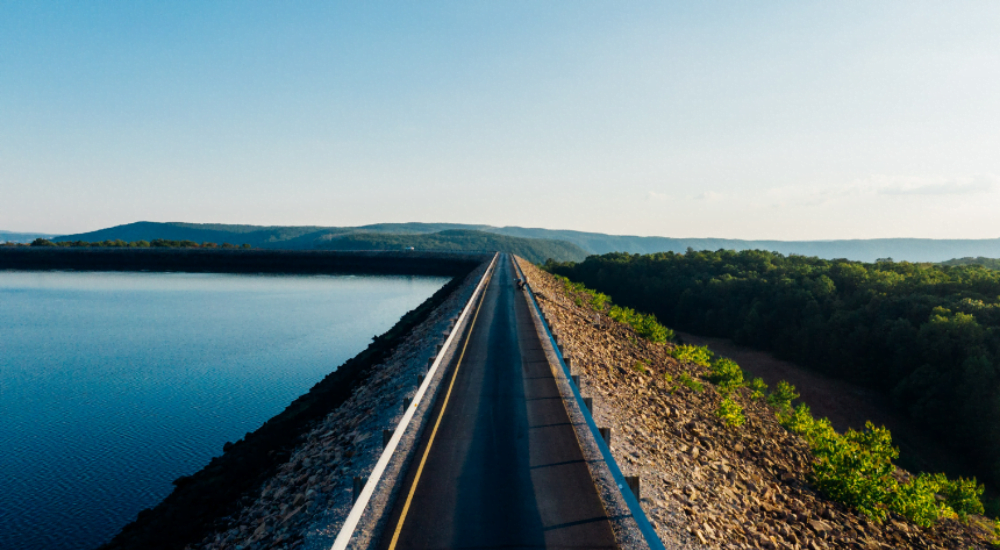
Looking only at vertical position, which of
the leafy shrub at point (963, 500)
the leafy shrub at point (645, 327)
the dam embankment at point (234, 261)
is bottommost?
the leafy shrub at point (963, 500)

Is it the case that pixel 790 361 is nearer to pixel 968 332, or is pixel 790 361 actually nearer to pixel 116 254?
pixel 968 332

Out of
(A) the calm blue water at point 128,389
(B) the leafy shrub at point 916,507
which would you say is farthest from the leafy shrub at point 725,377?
(A) the calm blue water at point 128,389

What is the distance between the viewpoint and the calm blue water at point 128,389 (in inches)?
627

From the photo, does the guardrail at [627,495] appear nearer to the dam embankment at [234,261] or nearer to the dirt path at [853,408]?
the dirt path at [853,408]

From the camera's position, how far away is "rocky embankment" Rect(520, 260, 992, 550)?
32.3ft

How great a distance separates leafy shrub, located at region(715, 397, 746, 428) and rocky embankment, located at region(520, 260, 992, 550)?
0.24 meters

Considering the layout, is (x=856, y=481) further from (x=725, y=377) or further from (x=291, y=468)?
(x=291, y=468)

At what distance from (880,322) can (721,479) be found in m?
39.7

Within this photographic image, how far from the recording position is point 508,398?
1598 cm

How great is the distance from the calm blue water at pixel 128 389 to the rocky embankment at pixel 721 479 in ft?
52.4

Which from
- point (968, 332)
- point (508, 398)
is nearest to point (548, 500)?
point (508, 398)

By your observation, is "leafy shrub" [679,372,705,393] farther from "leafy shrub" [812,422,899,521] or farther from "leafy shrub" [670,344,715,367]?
"leafy shrub" [670,344,715,367]

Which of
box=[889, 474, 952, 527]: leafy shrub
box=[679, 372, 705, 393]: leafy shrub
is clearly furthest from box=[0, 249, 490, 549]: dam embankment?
box=[889, 474, 952, 527]: leafy shrub

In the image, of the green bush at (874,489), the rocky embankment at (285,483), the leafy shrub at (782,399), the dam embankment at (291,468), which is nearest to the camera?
the rocky embankment at (285,483)
